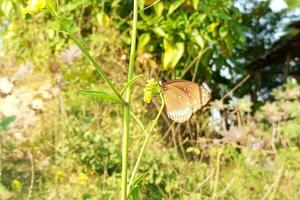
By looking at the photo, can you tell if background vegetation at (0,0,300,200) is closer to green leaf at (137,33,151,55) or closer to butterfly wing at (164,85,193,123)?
green leaf at (137,33,151,55)

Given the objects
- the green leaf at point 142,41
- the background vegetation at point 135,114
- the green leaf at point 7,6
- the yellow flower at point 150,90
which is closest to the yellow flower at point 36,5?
the yellow flower at point 150,90

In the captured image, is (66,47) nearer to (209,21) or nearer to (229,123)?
(209,21)

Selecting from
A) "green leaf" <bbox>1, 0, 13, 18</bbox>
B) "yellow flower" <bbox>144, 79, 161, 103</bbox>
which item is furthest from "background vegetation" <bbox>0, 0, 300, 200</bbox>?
"yellow flower" <bbox>144, 79, 161, 103</bbox>

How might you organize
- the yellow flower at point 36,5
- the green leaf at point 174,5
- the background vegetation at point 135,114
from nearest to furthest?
the yellow flower at point 36,5, the background vegetation at point 135,114, the green leaf at point 174,5

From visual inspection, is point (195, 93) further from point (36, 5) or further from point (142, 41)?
point (142, 41)

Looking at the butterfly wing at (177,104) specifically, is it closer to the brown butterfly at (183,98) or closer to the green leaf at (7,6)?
the brown butterfly at (183,98)

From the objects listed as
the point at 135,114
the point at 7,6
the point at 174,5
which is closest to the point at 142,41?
the point at 174,5

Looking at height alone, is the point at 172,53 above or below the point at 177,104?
above

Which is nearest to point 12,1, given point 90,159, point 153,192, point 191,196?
point 90,159
